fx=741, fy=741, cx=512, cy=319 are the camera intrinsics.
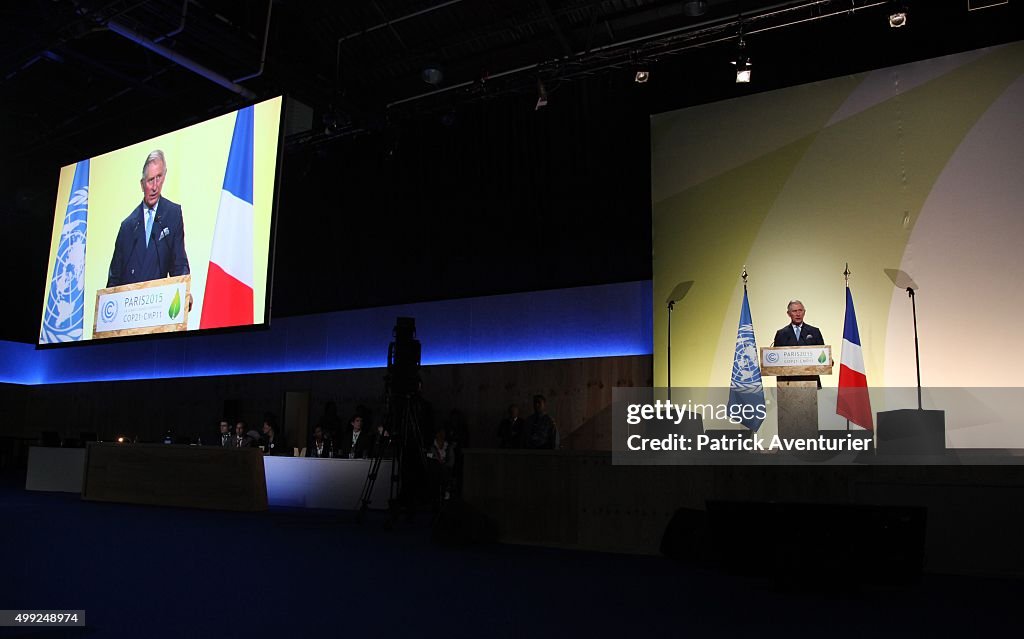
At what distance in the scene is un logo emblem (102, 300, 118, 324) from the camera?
26.6ft

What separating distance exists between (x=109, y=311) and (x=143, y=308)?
2.15ft

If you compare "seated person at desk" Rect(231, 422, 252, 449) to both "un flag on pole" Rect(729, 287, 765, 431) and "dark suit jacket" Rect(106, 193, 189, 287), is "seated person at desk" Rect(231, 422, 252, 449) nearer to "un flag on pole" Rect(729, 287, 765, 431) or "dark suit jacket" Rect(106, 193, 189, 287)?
"dark suit jacket" Rect(106, 193, 189, 287)

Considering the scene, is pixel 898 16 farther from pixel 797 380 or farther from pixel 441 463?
pixel 441 463

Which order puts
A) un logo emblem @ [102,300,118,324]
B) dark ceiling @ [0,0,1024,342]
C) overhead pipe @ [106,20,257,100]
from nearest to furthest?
overhead pipe @ [106,20,257,100]
dark ceiling @ [0,0,1024,342]
un logo emblem @ [102,300,118,324]

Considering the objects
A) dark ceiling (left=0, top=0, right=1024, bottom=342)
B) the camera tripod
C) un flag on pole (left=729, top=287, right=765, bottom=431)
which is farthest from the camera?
dark ceiling (left=0, top=0, right=1024, bottom=342)

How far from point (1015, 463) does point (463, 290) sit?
673 cm

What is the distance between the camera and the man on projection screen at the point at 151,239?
302 inches

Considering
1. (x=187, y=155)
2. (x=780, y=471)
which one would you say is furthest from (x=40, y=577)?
(x=187, y=155)

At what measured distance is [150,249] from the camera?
7.85 m

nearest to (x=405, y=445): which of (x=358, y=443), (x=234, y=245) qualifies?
(x=234, y=245)

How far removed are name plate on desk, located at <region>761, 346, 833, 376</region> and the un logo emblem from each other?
690cm

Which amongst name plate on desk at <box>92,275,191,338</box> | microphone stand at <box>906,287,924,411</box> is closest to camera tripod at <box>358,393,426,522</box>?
name plate on desk at <box>92,275,191,338</box>

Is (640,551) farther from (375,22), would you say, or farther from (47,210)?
(47,210)

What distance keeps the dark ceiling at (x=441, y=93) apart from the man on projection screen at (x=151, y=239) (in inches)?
23.8
